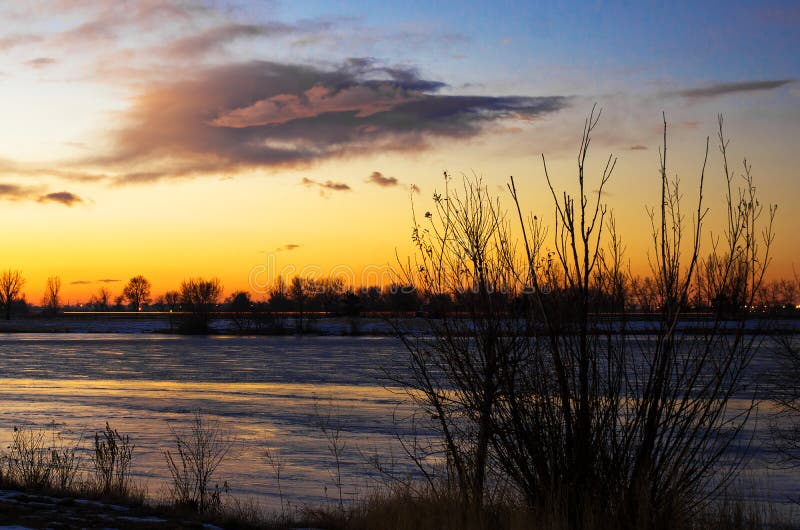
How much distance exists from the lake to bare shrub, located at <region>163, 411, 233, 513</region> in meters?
0.28

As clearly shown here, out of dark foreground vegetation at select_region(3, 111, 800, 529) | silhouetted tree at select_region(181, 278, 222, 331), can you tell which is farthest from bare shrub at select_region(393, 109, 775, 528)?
silhouetted tree at select_region(181, 278, 222, 331)

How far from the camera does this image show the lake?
14.6 meters

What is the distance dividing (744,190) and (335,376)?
2883cm

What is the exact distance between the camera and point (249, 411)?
23.6 m

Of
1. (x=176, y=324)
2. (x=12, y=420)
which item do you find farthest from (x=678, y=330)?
(x=176, y=324)

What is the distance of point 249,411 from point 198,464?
11079 millimetres

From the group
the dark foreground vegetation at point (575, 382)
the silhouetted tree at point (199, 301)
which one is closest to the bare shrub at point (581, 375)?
the dark foreground vegetation at point (575, 382)

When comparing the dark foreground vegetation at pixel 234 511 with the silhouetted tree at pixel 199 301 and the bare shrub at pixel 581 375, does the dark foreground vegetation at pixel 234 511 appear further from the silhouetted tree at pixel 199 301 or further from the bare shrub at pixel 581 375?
the silhouetted tree at pixel 199 301

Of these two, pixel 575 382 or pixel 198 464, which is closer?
pixel 575 382

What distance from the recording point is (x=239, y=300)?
442 feet

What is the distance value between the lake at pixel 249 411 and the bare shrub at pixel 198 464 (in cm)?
28

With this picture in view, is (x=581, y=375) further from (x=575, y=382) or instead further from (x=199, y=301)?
(x=199, y=301)

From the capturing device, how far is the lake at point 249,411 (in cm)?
1462

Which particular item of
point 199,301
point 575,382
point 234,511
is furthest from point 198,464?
point 199,301
